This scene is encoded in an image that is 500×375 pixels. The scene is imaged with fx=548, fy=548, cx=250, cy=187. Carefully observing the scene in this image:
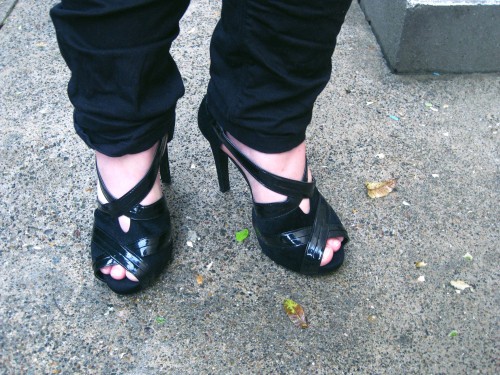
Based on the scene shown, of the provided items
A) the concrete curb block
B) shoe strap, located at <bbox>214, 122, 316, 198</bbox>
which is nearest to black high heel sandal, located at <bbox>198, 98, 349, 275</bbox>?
shoe strap, located at <bbox>214, 122, 316, 198</bbox>

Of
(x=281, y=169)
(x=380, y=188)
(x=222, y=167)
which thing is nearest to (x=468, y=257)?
(x=380, y=188)

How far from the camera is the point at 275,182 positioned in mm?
1255

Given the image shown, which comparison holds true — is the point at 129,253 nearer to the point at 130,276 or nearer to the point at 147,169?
the point at 130,276

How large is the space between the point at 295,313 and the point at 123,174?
51cm

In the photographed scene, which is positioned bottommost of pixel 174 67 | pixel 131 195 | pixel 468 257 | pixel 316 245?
pixel 468 257

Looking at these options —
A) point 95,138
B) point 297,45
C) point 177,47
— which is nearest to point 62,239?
point 95,138

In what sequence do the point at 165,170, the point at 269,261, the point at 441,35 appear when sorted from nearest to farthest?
the point at 269,261, the point at 165,170, the point at 441,35

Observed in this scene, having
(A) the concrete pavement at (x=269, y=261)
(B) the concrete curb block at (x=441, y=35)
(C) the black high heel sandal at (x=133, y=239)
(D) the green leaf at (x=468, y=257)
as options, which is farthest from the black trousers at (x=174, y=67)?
(B) the concrete curb block at (x=441, y=35)

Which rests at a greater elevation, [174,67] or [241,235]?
[174,67]

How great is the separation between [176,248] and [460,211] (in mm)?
781

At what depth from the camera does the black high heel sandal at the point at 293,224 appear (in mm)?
1272

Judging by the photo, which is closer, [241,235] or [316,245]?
[316,245]

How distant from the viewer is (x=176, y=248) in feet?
4.58

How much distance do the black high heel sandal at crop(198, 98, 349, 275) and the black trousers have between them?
0.10m
